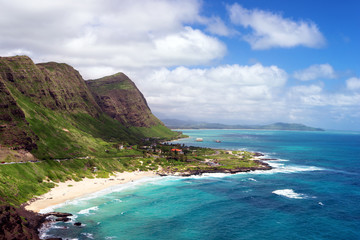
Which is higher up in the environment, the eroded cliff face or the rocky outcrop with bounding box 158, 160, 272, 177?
the eroded cliff face

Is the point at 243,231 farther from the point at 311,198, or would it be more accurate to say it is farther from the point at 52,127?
the point at 52,127

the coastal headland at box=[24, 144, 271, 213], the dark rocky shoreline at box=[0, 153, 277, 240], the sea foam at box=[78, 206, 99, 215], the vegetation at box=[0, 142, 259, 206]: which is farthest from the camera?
the coastal headland at box=[24, 144, 271, 213]

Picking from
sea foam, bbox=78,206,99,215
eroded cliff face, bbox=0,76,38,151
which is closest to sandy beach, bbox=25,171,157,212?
sea foam, bbox=78,206,99,215

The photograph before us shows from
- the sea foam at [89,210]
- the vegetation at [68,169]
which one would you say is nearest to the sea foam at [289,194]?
the vegetation at [68,169]

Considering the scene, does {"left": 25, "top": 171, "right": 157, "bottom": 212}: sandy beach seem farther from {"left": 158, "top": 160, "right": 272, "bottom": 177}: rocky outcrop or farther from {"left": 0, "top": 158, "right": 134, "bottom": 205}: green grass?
{"left": 158, "top": 160, "right": 272, "bottom": 177}: rocky outcrop

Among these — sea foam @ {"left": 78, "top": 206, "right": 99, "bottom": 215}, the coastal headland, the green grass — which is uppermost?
Result: the green grass
